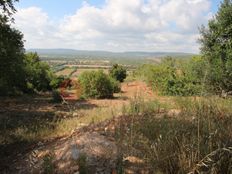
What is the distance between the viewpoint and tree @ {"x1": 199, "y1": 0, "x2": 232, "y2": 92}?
15.1 m

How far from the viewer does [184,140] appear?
3.83 meters

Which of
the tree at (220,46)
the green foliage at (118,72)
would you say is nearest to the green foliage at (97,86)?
the tree at (220,46)

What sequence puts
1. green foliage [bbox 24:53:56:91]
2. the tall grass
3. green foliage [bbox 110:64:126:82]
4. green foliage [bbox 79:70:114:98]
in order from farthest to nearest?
1. green foliage [bbox 110:64:126:82]
2. green foliage [bbox 24:53:56:91]
3. green foliage [bbox 79:70:114:98]
4. the tall grass

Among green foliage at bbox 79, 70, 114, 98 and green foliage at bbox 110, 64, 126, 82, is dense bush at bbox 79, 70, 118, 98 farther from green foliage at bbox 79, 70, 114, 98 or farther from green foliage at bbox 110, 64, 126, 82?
green foliage at bbox 110, 64, 126, 82

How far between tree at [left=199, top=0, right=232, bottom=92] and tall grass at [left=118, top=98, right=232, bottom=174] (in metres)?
10.1

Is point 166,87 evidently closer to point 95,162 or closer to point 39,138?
point 39,138

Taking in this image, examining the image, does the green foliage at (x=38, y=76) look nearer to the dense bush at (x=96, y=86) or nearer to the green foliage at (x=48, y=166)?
the dense bush at (x=96, y=86)

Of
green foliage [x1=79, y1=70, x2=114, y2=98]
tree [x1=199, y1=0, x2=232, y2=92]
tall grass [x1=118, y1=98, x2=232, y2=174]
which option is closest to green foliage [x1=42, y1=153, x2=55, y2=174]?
tall grass [x1=118, y1=98, x2=232, y2=174]

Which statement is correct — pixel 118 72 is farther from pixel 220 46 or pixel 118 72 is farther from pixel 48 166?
pixel 48 166

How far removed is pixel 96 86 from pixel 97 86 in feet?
0.24

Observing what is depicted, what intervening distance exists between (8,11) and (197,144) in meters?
13.1

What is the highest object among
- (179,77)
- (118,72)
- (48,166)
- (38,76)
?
(48,166)

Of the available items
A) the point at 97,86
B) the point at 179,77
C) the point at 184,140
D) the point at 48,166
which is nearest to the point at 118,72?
the point at 179,77

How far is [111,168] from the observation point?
432cm
